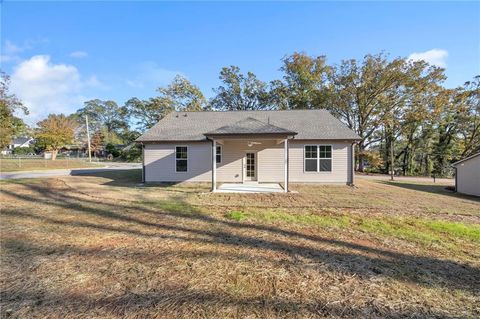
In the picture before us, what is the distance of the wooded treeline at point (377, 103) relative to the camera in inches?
1015

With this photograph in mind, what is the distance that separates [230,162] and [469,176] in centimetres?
1317

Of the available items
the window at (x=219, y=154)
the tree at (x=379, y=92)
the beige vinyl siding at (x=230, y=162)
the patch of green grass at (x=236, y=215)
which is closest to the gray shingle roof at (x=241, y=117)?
the beige vinyl siding at (x=230, y=162)

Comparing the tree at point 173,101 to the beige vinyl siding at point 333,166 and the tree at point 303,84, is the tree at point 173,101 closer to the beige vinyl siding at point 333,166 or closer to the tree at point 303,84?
the tree at point 303,84

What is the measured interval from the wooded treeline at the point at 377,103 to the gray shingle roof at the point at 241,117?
1272 centimetres

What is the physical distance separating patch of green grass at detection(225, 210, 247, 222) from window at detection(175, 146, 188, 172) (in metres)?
8.05

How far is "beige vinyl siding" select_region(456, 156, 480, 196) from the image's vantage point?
13.1 m

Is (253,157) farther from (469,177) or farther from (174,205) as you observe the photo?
(469,177)

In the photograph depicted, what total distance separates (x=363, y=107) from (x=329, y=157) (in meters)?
17.0

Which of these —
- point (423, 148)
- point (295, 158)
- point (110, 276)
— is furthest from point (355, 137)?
point (423, 148)

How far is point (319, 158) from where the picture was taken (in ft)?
45.1

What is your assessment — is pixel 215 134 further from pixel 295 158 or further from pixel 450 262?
pixel 450 262

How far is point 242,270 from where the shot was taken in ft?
11.3

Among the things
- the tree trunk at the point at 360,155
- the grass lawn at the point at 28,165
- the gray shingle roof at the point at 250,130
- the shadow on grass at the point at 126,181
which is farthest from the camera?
the tree trunk at the point at 360,155

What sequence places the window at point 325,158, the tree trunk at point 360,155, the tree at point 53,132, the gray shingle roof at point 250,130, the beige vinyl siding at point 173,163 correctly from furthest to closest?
the tree at point 53,132
the tree trunk at point 360,155
the beige vinyl siding at point 173,163
the window at point 325,158
the gray shingle roof at point 250,130
